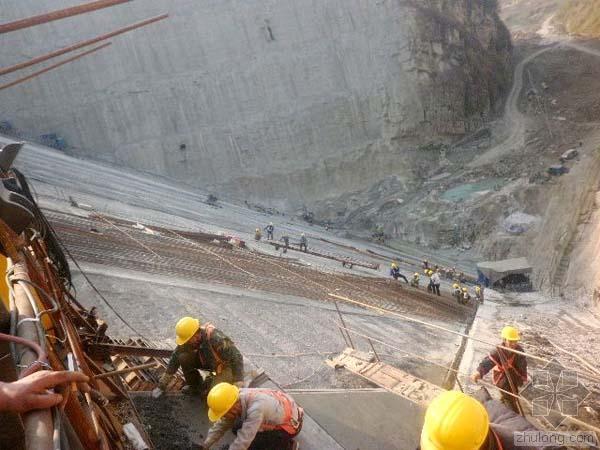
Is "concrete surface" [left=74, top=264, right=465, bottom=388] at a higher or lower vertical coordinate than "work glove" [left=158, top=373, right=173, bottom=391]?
lower

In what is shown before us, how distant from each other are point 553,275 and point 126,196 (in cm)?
1714

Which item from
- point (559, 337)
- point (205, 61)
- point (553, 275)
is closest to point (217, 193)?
point (205, 61)

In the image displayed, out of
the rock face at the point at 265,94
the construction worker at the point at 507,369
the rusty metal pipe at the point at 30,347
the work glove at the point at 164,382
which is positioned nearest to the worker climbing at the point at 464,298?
the construction worker at the point at 507,369

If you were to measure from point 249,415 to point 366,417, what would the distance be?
2.05 m

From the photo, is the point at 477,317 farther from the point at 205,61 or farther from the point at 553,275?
the point at 205,61

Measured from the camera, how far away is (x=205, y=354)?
443 cm

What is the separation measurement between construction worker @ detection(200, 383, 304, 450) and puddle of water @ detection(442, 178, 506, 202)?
72.0 feet

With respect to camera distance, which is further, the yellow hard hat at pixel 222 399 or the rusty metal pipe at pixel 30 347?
the yellow hard hat at pixel 222 399

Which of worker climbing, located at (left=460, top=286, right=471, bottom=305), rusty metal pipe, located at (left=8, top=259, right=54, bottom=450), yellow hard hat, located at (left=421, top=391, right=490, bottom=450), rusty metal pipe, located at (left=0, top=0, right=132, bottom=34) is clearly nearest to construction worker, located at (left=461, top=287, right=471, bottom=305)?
worker climbing, located at (left=460, top=286, right=471, bottom=305)

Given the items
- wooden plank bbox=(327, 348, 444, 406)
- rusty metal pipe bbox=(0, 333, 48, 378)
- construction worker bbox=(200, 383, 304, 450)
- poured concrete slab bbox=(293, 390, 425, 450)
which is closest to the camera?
rusty metal pipe bbox=(0, 333, 48, 378)

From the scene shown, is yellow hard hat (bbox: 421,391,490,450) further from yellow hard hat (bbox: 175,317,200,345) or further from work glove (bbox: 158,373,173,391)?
work glove (bbox: 158,373,173,391)

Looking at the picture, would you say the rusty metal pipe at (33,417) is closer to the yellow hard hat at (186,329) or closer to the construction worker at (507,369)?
the yellow hard hat at (186,329)

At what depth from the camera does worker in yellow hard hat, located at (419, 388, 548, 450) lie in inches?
102

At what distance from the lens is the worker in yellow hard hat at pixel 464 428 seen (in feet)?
8.52
